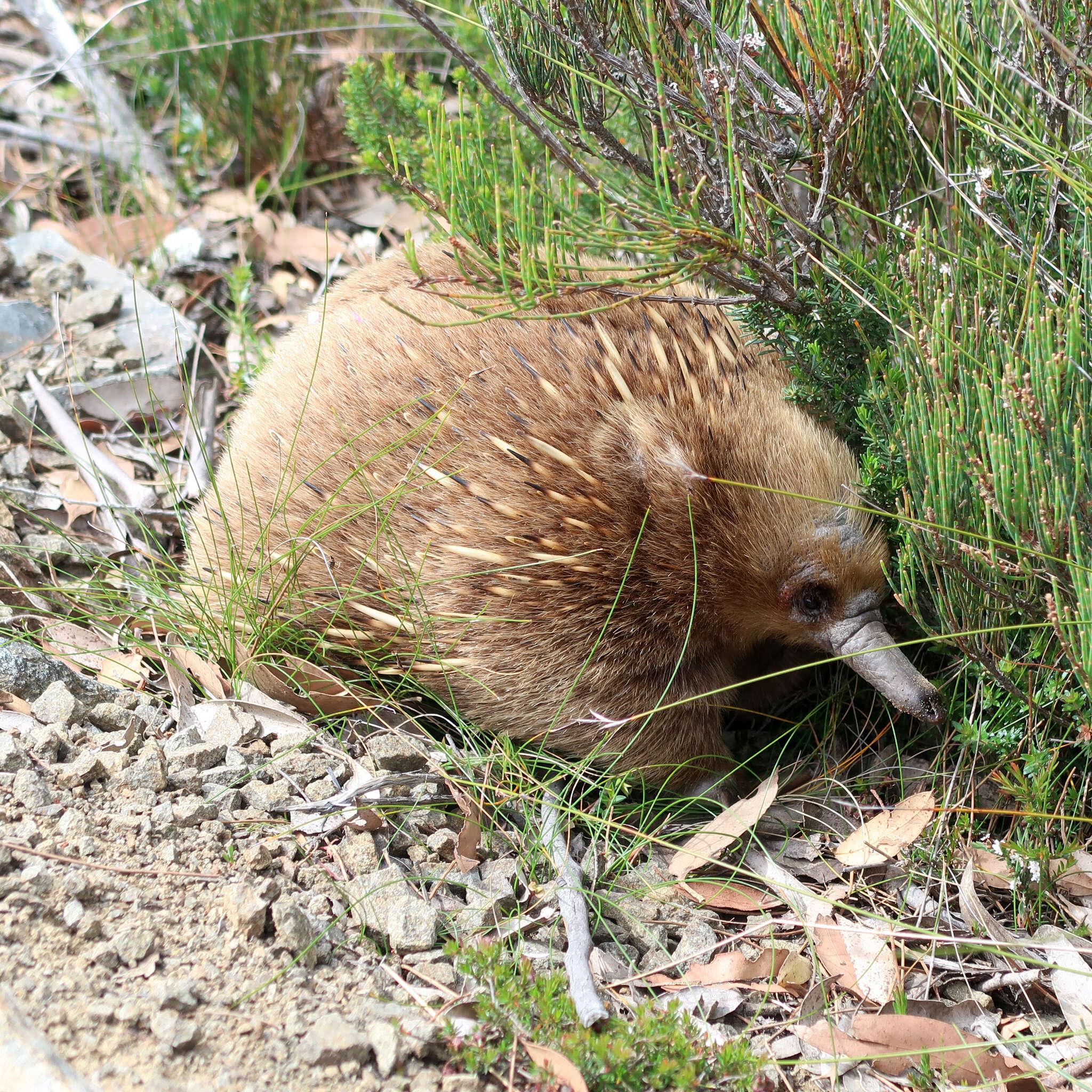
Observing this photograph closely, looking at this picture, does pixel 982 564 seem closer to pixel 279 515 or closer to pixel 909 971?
pixel 909 971

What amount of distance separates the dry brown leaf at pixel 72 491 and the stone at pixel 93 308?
1.89 ft

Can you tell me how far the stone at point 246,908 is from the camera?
1.61m

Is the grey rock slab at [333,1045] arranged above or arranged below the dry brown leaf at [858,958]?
above

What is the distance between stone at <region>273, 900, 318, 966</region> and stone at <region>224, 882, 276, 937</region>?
21 mm

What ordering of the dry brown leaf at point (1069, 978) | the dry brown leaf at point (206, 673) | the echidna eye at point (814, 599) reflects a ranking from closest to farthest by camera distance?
the dry brown leaf at point (1069, 978) → the echidna eye at point (814, 599) → the dry brown leaf at point (206, 673)

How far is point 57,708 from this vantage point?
6.57 ft

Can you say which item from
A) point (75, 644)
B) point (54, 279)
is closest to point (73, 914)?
point (75, 644)

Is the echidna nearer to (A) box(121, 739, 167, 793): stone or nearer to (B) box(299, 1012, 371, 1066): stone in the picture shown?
(A) box(121, 739, 167, 793): stone

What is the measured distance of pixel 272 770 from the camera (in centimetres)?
200

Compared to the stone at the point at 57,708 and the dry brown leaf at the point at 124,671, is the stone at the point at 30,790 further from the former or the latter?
the dry brown leaf at the point at 124,671

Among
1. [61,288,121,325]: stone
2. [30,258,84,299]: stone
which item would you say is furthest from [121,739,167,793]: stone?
[30,258,84,299]: stone

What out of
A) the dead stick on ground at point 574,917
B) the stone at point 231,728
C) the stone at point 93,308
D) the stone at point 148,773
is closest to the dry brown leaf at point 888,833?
the dead stick on ground at point 574,917

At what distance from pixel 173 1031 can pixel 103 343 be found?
2.31m

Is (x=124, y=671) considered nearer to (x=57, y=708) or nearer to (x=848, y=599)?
(x=57, y=708)
